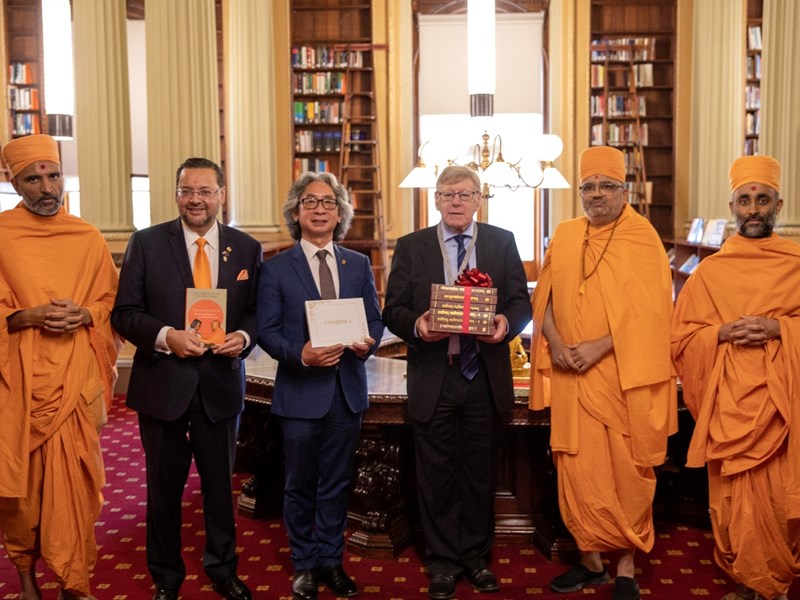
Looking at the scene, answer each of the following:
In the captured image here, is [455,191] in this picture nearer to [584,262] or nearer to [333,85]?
[584,262]

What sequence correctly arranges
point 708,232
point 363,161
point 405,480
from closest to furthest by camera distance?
point 405,480
point 708,232
point 363,161

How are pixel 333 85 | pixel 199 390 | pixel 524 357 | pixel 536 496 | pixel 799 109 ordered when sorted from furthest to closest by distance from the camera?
pixel 333 85 → pixel 799 109 → pixel 524 357 → pixel 536 496 → pixel 199 390

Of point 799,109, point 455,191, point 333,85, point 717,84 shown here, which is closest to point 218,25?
point 333,85

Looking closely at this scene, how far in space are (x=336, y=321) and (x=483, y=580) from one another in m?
1.18

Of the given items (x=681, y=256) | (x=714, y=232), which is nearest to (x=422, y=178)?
(x=714, y=232)

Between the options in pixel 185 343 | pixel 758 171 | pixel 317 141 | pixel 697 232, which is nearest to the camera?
pixel 185 343

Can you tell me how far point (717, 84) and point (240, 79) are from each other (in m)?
5.31

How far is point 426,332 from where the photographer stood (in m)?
3.26

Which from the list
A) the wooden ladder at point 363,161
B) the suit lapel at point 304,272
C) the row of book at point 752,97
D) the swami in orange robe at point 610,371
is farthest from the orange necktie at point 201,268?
the row of book at point 752,97

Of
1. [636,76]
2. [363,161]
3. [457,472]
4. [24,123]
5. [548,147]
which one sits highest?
[636,76]

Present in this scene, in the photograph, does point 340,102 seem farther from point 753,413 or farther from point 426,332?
point 753,413

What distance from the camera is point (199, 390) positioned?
10.5ft

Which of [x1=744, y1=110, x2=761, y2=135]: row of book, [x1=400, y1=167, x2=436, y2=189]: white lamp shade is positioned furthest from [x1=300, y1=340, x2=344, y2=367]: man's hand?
[x1=744, y1=110, x2=761, y2=135]: row of book

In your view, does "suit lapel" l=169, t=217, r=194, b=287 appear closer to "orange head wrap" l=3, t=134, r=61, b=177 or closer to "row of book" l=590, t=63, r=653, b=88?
"orange head wrap" l=3, t=134, r=61, b=177
